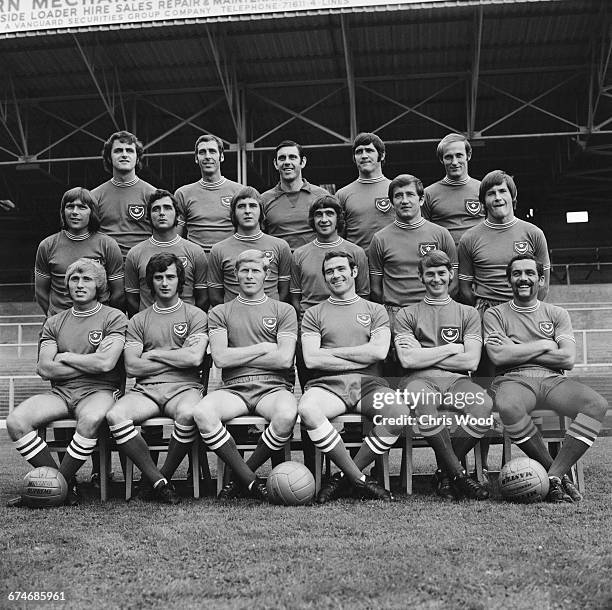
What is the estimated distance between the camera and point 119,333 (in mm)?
5645

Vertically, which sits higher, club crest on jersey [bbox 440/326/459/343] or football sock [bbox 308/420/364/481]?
club crest on jersey [bbox 440/326/459/343]

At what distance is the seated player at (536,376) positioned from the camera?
499cm

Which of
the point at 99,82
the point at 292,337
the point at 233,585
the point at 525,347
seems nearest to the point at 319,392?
the point at 292,337

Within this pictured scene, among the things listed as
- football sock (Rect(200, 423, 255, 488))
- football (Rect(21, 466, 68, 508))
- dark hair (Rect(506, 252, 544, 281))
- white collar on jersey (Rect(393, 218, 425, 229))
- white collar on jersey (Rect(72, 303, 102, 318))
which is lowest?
football (Rect(21, 466, 68, 508))

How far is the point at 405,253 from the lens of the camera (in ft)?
19.6

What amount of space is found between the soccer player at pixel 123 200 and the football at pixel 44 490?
2198 millimetres

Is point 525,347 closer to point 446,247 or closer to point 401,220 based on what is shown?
point 446,247

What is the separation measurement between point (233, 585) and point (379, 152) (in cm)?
444

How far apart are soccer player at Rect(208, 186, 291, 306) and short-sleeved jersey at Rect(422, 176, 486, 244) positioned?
1.47 meters

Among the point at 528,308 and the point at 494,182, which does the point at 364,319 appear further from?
the point at 494,182

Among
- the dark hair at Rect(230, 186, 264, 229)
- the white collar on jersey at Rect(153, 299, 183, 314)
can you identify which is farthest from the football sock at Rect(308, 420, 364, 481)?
the dark hair at Rect(230, 186, 264, 229)

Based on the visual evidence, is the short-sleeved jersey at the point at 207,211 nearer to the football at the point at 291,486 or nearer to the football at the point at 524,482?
the football at the point at 291,486

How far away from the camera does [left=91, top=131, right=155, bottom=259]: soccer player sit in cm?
657

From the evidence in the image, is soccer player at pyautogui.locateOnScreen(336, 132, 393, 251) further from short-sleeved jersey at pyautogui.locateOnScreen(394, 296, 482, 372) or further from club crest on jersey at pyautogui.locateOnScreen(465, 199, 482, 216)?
short-sleeved jersey at pyautogui.locateOnScreen(394, 296, 482, 372)
